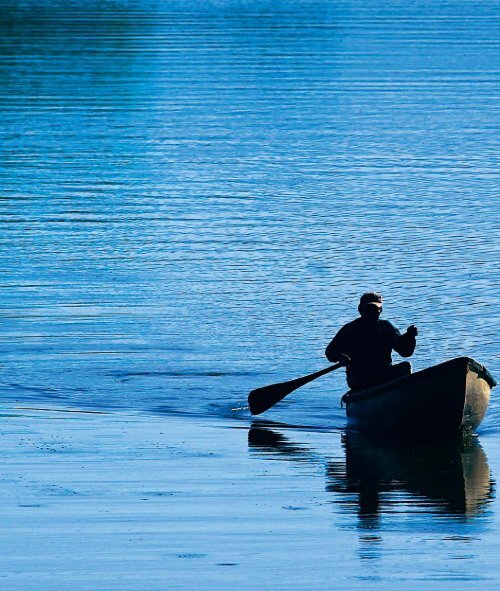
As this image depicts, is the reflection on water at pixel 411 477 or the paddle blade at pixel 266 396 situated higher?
the paddle blade at pixel 266 396

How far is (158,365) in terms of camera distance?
19969mm

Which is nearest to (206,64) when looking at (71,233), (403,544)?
(71,233)

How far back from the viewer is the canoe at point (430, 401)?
15977 millimetres

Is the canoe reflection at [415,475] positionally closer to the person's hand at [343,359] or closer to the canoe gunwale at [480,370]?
the canoe gunwale at [480,370]

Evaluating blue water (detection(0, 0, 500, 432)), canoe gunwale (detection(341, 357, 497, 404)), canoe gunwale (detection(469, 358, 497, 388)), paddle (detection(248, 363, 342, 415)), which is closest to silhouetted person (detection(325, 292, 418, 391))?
canoe gunwale (detection(341, 357, 497, 404))

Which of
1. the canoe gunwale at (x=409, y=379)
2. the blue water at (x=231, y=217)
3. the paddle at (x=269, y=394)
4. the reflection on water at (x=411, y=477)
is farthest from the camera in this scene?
the blue water at (x=231, y=217)

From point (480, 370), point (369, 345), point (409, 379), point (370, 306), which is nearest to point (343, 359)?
point (369, 345)

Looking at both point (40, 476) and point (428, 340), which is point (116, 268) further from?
point (40, 476)

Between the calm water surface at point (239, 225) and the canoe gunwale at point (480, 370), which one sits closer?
the canoe gunwale at point (480, 370)

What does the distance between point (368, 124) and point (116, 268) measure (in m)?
19.0

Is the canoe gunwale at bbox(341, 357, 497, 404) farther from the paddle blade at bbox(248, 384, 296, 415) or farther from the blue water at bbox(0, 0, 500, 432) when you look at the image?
the blue water at bbox(0, 0, 500, 432)

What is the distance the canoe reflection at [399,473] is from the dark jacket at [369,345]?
30.9 inches

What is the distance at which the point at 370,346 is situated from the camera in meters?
16.4

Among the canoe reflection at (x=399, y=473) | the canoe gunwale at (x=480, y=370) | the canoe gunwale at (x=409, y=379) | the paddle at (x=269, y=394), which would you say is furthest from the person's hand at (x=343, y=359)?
the canoe gunwale at (x=480, y=370)
